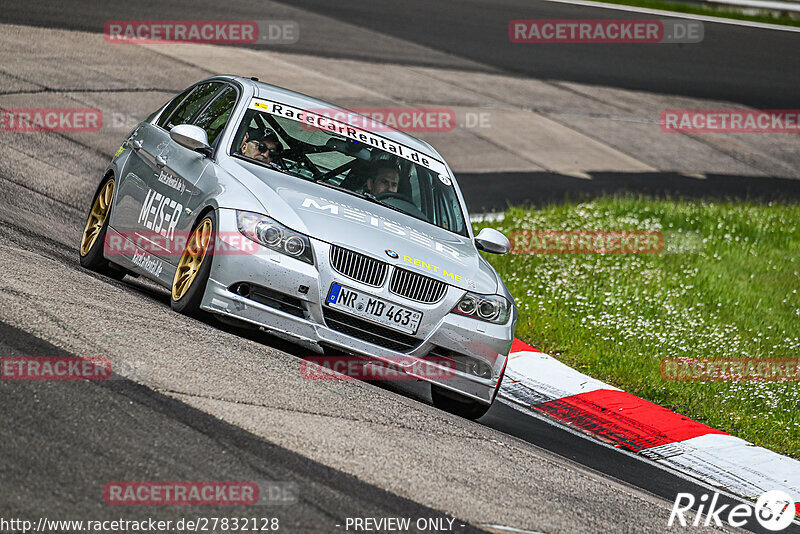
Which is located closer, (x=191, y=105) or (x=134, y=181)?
(x=134, y=181)

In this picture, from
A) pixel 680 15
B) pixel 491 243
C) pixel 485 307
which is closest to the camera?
pixel 485 307

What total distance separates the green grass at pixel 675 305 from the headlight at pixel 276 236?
3.60 meters

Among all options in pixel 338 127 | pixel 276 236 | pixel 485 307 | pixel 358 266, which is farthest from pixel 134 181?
pixel 485 307

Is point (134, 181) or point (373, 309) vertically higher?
point (134, 181)

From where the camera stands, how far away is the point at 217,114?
8.12 metres

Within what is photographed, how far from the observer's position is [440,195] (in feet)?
26.8

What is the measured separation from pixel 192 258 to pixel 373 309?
1.22 metres

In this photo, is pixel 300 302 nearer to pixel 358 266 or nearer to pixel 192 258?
pixel 358 266

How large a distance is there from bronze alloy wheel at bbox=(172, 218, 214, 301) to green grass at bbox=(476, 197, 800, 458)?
381cm

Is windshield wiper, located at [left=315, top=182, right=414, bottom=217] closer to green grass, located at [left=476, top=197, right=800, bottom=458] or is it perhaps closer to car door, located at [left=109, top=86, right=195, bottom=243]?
car door, located at [left=109, top=86, right=195, bottom=243]

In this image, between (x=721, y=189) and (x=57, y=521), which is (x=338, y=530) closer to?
(x=57, y=521)

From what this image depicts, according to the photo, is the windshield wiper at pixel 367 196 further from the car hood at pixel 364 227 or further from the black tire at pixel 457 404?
the black tire at pixel 457 404

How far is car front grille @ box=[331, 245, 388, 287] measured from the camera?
6.59 m

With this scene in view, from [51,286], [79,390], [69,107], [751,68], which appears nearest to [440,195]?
[51,286]
